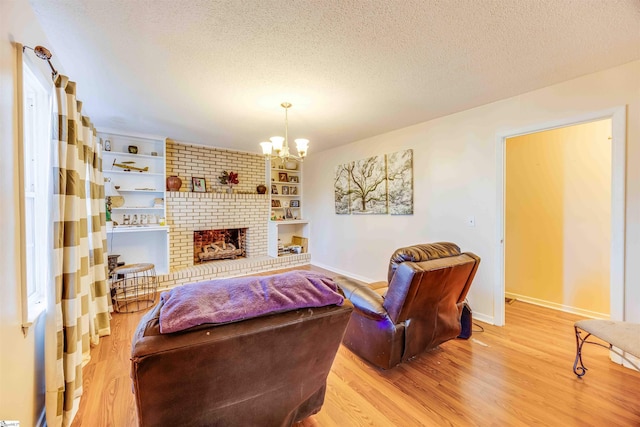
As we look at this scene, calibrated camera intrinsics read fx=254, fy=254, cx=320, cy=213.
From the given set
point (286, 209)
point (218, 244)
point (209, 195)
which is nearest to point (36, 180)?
point (209, 195)

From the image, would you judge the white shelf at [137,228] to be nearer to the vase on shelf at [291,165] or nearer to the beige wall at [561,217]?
the vase on shelf at [291,165]

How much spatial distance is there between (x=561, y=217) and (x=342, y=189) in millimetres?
2872

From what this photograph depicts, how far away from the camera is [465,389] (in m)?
1.69

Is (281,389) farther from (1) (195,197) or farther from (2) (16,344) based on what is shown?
(1) (195,197)

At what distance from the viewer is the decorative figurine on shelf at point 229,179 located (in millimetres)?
4660

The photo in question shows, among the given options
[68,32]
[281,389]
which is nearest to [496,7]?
[281,389]

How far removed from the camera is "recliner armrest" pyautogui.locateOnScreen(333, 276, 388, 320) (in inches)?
69.1

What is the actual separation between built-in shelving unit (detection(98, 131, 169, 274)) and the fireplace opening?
587 mm

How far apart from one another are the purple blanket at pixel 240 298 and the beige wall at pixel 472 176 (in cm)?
233

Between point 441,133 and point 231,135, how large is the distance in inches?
114

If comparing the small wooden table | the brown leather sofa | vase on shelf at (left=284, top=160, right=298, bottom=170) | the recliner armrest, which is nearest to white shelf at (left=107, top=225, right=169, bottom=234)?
vase on shelf at (left=284, top=160, right=298, bottom=170)

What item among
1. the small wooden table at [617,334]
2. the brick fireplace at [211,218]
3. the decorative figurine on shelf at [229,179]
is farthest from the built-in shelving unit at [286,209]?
the small wooden table at [617,334]

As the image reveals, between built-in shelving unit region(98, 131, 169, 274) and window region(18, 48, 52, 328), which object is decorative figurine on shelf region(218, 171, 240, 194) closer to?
built-in shelving unit region(98, 131, 169, 274)

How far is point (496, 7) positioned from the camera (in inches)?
53.8
